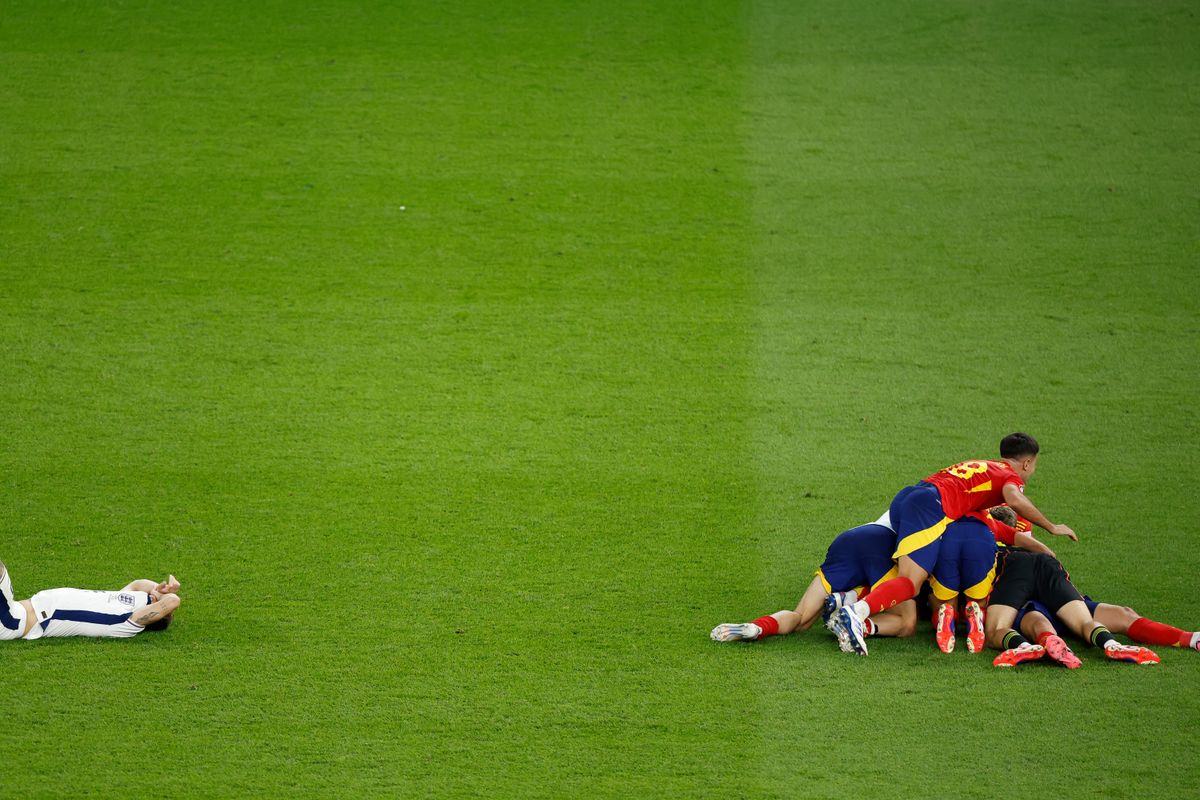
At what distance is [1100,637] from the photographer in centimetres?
585

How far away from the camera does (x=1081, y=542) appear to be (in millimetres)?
6930

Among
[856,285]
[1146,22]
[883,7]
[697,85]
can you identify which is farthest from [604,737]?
[1146,22]

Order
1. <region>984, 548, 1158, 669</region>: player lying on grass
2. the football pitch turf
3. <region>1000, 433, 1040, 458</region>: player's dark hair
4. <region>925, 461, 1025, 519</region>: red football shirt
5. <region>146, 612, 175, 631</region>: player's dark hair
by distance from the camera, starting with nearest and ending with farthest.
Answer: the football pitch turf → <region>984, 548, 1158, 669</region>: player lying on grass → <region>146, 612, 175, 631</region>: player's dark hair → <region>925, 461, 1025, 519</region>: red football shirt → <region>1000, 433, 1040, 458</region>: player's dark hair

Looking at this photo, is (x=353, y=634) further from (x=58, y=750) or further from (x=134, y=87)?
(x=134, y=87)

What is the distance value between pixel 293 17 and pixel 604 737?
8.50 m

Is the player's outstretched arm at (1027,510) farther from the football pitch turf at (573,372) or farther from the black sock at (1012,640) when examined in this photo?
the football pitch turf at (573,372)

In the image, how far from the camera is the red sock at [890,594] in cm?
593

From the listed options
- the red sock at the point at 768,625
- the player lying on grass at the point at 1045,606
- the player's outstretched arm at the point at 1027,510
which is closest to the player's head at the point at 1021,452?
the player's outstretched arm at the point at 1027,510

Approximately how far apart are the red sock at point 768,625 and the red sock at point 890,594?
1.41 ft

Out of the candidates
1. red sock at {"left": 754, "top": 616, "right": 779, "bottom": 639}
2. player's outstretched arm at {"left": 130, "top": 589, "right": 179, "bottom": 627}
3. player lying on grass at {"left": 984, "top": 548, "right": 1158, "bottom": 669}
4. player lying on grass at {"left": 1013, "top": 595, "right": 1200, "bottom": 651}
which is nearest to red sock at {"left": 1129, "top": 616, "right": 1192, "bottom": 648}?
player lying on grass at {"left": 1013, "top": 595, "right": 1200, "bottom": 651}

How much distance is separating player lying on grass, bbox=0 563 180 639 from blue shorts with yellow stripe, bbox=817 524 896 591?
309cm

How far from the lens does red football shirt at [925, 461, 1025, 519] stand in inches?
237

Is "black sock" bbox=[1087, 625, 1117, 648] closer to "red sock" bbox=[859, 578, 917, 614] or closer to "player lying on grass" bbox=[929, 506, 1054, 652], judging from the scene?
"player lying on grass" bbox=[929, 506, 1054, 652]

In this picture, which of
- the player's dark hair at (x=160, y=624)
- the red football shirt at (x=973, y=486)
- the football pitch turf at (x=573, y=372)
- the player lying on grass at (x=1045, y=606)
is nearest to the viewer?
the football pitch turf at (x=573, y=372)
